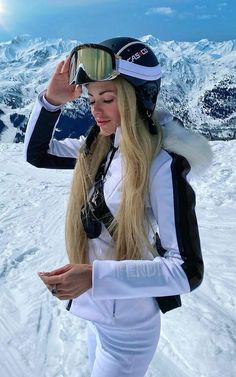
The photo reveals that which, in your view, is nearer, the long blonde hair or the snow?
the long blonde hair

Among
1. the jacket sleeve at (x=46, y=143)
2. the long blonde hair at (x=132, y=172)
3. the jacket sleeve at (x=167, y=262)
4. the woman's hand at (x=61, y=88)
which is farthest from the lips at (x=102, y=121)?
the jacket sleeve at (x=167, y=262)

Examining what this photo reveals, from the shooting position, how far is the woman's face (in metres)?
2.31

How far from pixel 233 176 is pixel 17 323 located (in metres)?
7.90

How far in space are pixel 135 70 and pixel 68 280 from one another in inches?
45.4

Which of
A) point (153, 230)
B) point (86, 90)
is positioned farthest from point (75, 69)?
point (153, 230)

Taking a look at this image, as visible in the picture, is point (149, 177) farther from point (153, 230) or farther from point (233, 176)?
point (233, 176)

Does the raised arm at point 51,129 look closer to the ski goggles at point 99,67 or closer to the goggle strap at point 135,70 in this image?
the ski goggles at point 99,67

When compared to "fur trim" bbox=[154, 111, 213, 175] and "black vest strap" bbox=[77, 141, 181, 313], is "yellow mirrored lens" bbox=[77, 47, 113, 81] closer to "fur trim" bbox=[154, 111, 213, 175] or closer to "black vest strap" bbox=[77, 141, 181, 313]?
"fur trim" bbox=[154, 111, 213, 175]

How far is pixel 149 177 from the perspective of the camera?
7.17ft

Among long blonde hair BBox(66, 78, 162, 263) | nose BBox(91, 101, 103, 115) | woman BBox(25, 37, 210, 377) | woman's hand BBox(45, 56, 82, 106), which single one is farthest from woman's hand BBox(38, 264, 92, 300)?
woman's hand BBox(45, 56, 82, 106)

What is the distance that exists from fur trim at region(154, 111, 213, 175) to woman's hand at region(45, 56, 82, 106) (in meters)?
0.54

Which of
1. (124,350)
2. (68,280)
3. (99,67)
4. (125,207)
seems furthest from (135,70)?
(124,350)

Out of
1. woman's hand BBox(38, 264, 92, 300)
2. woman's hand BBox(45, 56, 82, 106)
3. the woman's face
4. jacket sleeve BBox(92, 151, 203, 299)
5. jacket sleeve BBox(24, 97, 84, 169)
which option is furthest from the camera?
jacket sleeve BBox(24, 97, 84, 169)

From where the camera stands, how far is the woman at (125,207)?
2.05 meters
